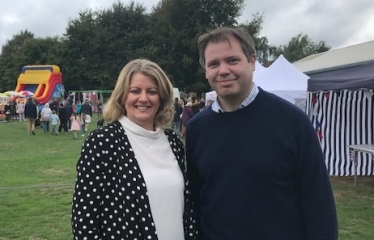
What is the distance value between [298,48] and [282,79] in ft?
166

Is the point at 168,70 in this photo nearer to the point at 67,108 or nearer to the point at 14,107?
the point at 14,107

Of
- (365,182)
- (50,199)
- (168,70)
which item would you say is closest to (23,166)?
(50,199)

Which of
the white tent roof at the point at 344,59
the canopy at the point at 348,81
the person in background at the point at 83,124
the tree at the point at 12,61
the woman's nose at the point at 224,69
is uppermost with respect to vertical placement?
the tree at the point at 12,61

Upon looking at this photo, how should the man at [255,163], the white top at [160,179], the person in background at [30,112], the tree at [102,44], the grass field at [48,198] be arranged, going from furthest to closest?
the tree at [102,44] → the person in background at [30,112] → the grass field at [48,198] → the white top at [160,179] → the man at [255,163]

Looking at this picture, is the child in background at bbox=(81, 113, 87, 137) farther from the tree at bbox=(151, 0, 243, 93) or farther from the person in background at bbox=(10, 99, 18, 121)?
the tree at bbox=(151, 0, 243, 93)

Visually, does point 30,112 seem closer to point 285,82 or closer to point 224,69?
point 285,82

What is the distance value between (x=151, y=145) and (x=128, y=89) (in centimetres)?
29

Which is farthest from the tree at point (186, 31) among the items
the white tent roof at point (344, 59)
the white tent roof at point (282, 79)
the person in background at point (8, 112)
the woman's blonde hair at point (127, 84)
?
the woman's blonde hair at point (127, 84)

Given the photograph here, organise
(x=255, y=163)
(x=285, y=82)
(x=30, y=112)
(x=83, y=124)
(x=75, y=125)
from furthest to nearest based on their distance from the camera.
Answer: (x=30, y=112) → (x=83, y=124) → (x=75, y=125) → (x=285, y=82) → (x=255, y=163)

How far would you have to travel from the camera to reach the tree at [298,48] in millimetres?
58688

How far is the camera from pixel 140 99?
7.02 feet

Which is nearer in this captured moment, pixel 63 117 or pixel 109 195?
pixel 109 195

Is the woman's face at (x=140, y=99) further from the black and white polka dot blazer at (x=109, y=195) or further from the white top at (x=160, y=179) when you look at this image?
the black and white polka dot blazer at (x=109, y=195)

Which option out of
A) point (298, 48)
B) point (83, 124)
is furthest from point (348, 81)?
point (298, 48)
